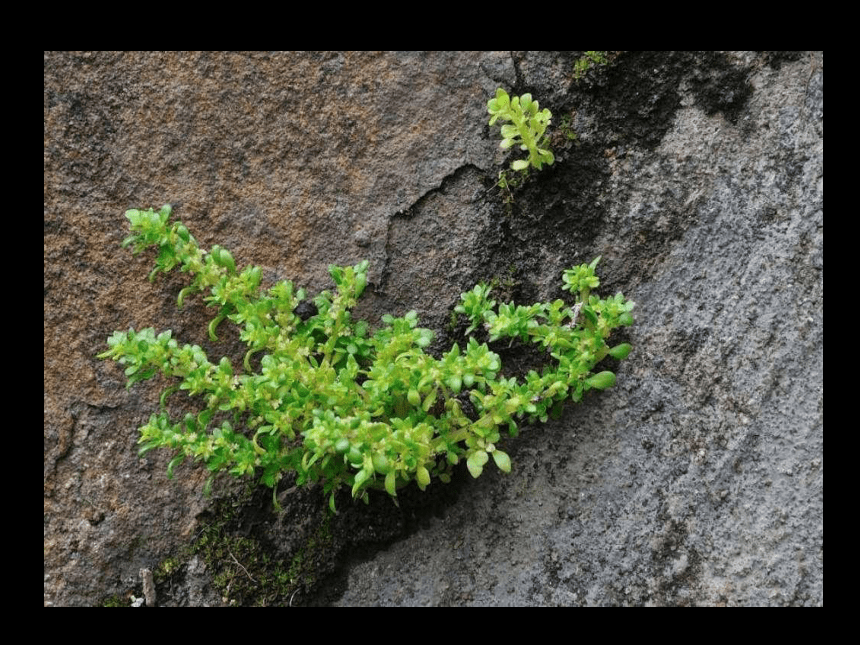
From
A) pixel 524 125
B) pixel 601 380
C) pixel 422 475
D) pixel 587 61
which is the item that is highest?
pixel 587 61

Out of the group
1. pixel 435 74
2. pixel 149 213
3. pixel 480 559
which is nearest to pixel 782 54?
pixel 435 74

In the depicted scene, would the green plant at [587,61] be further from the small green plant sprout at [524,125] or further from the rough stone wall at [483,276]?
the small green plant sprout at [524,125]

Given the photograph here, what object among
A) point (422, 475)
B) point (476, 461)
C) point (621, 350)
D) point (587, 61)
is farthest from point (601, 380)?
point (587, 61)

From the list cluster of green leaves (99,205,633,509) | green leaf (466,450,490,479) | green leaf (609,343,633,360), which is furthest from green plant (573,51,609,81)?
green leaf (466,450,490,479)

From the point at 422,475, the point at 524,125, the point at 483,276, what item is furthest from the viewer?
the point at 483,276

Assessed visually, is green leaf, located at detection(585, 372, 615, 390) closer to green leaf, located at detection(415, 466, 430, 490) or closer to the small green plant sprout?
green leaf, located at detection(415, 466, 430, 490)

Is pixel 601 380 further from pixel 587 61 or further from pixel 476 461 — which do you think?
pixel 587 61
